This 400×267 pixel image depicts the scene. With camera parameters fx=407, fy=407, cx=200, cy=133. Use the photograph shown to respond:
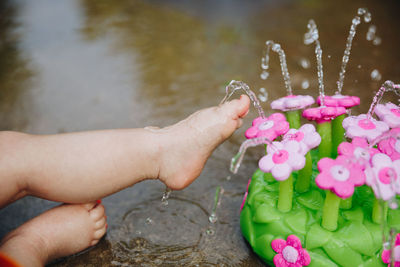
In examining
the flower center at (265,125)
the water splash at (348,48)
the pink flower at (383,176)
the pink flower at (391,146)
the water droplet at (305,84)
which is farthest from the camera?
the water droplet at (305,84)

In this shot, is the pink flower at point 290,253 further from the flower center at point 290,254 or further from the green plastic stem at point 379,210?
the green plastic stem at point 379,210

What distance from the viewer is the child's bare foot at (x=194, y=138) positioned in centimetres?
113

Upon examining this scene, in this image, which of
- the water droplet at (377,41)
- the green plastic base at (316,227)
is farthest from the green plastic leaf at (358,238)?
the water droplet at (377,41)

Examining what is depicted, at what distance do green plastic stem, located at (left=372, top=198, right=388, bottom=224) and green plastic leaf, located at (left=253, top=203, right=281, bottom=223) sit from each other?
0.23 m

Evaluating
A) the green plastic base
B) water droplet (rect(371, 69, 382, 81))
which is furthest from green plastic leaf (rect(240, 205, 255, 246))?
water droplet (rect(371, 69, 382, 81))

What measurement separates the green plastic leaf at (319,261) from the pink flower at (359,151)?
24 cm

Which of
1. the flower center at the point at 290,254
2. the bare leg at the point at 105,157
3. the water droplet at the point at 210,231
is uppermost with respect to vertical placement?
the bare leg at the point at 105,157

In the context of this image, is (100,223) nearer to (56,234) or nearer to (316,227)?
(56,234)

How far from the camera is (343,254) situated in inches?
37.2

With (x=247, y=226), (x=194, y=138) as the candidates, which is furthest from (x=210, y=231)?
(x=194, y=138)

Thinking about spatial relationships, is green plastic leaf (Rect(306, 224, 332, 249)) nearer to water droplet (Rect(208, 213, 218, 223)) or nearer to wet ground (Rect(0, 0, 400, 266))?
wet ground (Rect(0, 0, 400, 266))

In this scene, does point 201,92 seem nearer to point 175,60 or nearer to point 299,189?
point 175,60

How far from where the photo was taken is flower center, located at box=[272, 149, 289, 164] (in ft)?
3.23

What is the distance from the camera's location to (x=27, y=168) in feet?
3.38
